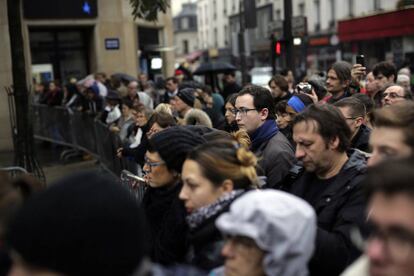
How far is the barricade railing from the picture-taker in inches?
368

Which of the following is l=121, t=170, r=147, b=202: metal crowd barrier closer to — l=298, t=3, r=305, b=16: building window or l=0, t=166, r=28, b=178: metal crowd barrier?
l=0, t=166, r=28, b=178: metal crowd barrier

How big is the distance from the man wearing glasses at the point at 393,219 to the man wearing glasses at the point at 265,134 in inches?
89.0

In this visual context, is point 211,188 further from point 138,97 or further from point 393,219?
point 138,97

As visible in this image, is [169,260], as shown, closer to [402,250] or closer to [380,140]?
[380,140]

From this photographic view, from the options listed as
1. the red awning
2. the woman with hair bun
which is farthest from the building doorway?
the red awning

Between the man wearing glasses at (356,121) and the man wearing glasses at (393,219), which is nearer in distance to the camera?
the man wearing glasses at (393,219)

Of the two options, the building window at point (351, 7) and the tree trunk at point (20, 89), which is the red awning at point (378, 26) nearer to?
the building window at point (351, 7)

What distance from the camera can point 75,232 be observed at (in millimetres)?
1770

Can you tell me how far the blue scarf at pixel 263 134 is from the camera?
4906 mm

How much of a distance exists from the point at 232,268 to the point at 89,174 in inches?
28.5

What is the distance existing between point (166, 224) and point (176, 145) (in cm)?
50

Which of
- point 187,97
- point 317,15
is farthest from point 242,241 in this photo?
point 317,15

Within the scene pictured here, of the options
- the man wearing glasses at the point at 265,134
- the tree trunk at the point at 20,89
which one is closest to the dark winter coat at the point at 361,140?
the man wearing glasses at the point at 265,134

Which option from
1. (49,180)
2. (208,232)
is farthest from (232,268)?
(49,180)
